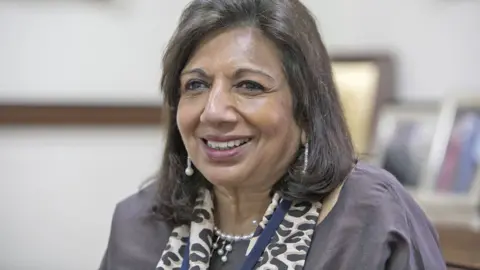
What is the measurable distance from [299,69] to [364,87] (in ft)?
4.37

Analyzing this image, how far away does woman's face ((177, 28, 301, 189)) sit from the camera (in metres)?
1.33

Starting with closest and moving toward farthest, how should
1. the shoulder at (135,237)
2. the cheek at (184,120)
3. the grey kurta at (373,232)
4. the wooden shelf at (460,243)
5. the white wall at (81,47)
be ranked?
the grey kurta at (373,232), the cheek at (184,120), the shoulder at (135,237), the wooden shelf at (460,243), the white wall at (81,47)

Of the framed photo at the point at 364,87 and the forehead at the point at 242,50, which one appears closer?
the forehead at the point at 242,50

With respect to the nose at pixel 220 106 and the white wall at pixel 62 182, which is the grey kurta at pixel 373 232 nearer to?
the nose at pixel 220 106

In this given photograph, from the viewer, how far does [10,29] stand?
2840 mm

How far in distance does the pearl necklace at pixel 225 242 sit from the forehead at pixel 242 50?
325 millimetres

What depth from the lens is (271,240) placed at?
1.39 metres

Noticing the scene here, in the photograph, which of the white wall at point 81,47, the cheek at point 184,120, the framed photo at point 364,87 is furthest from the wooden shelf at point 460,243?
the white wall at point 81,47

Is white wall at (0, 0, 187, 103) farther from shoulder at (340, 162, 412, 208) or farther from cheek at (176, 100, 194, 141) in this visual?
shoulder at (340, 162, 412, 208)

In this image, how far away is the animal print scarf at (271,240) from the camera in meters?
1.34

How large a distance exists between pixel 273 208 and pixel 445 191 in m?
1.12

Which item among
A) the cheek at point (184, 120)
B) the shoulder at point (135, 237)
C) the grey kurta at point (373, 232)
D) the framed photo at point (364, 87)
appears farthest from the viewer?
the framed photo at point (364, 87)

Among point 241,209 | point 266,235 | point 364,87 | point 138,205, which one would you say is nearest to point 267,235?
point 266,235

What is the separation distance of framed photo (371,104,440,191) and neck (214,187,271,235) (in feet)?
3.24
